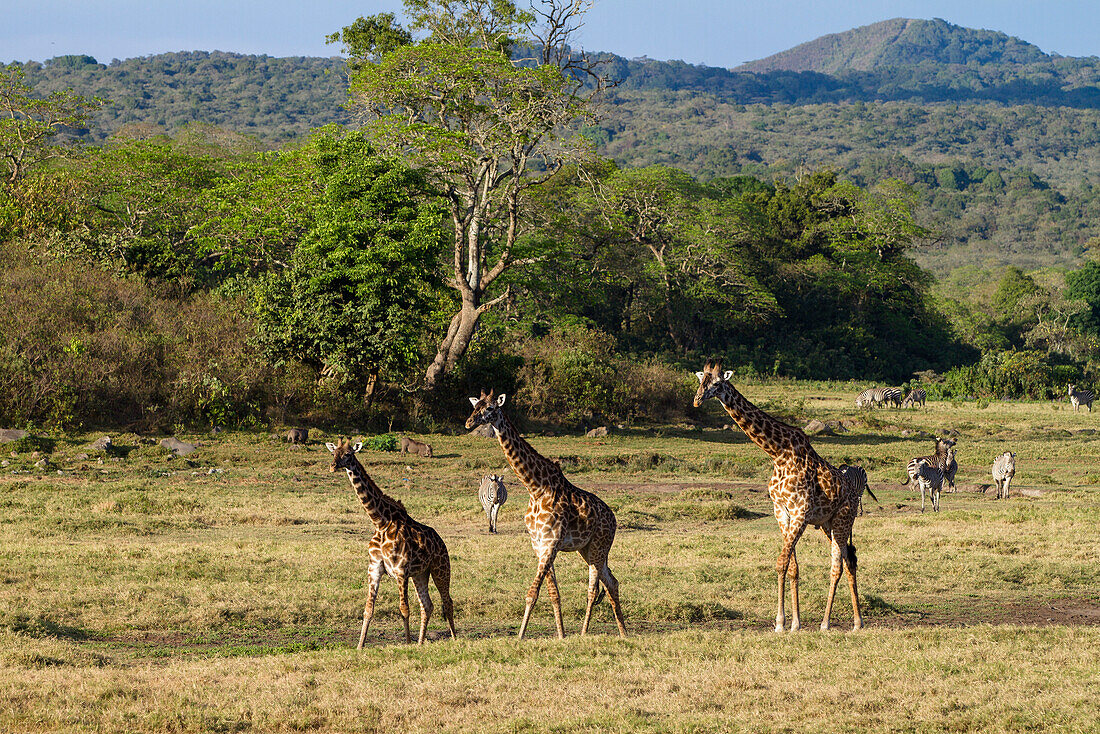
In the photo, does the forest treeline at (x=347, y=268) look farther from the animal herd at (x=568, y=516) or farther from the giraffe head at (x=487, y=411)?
the giraffe head at (x=487, y=411)

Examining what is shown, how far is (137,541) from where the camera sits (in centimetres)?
1631

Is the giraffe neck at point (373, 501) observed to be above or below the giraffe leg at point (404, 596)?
above

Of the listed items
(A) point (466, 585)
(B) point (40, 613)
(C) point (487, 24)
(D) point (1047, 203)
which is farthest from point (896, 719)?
(D) point (1047, 203)

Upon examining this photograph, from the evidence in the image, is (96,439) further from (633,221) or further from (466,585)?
(633,221)

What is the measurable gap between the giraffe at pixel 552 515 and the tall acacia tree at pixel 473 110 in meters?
22.8

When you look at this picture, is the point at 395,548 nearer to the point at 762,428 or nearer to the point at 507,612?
the point at 507,612

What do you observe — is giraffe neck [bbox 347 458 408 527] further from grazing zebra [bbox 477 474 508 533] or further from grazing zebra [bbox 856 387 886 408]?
grazing zebra [bbox 856 387 886 408]

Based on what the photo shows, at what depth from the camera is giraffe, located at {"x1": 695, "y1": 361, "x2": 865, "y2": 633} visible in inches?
422

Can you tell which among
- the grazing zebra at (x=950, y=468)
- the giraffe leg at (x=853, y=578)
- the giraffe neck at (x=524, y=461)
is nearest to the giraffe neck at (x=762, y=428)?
the giraffe leg at (x=853, y=578)

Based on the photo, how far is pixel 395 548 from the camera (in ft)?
32.6

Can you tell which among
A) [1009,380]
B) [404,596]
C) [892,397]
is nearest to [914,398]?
[892,397]

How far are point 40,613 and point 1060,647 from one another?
10163 millimetres

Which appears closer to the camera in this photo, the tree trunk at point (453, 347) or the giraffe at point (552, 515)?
the giraffe at point (552, 515)

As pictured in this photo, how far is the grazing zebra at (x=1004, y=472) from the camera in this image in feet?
73.5
